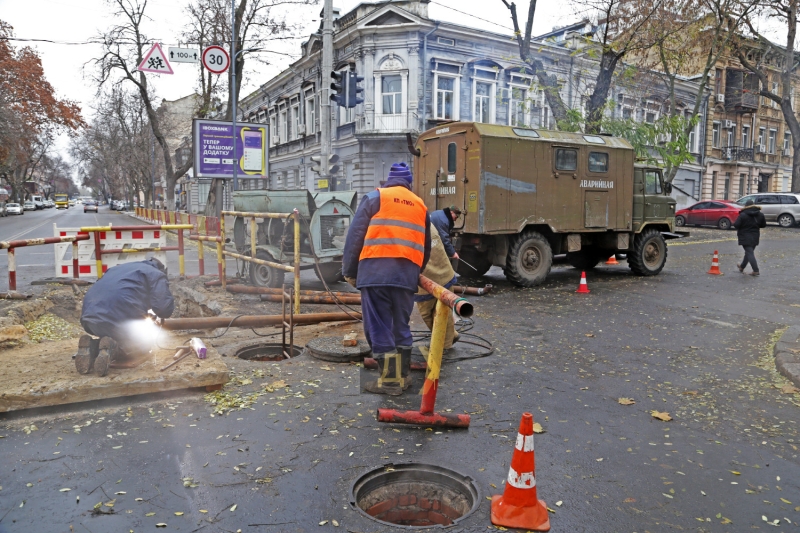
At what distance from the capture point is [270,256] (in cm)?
1051

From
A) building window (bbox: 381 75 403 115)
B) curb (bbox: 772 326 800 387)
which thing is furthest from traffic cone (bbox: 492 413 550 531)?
building window (bbox: 381 75 403 115)

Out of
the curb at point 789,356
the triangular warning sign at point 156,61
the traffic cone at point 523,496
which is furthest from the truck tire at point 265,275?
the traffic cone at point 523,496

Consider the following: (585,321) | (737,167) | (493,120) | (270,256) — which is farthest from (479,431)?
(737,167)

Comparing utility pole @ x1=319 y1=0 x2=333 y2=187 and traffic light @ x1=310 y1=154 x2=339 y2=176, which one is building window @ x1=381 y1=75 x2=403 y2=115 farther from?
traffic light @ x1=310 y1=154 x2=339 y2=176

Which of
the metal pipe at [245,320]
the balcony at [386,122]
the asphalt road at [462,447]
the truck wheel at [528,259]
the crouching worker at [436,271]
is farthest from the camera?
the balcony at [386,122]

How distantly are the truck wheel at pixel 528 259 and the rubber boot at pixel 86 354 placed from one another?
8.15m

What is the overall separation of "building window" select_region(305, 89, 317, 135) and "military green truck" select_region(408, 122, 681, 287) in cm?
2128

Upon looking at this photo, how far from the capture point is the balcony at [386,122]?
86.4 ft

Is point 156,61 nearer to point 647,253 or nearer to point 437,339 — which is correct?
point 647,253

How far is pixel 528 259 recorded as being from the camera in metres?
11.8

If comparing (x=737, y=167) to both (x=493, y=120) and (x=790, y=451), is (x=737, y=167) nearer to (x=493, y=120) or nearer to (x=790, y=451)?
(x=493, y=120)

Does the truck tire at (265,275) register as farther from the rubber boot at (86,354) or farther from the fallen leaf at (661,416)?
the fallen leaf at (661,416)

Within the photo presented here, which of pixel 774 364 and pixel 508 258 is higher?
pixel 508 258

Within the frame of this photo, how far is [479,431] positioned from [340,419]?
1.03m
